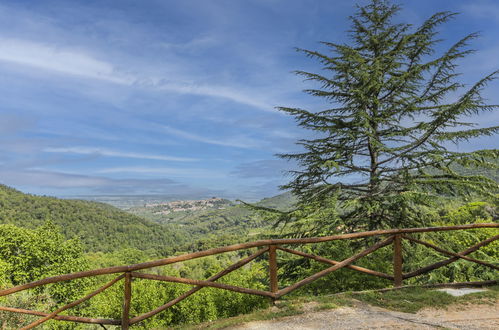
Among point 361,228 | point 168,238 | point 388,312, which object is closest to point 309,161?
point 361,228

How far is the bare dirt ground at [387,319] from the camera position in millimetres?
4367

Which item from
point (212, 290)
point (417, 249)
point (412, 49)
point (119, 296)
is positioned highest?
point (412, 49)

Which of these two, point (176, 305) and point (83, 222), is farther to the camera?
point (83, 222)

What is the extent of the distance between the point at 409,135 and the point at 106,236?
138m

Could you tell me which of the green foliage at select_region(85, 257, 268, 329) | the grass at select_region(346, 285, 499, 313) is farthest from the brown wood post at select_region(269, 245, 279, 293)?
the green foliage at select_region(85, 257, 268, 329)

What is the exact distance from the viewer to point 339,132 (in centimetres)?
940

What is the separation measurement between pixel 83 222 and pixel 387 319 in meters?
148

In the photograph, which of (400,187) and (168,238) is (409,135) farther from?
(168,238)

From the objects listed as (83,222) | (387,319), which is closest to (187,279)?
(387,319)

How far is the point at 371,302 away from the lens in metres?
5.36

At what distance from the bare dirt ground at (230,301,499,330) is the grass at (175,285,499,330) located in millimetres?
119

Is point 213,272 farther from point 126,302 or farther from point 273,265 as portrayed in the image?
point 126,302

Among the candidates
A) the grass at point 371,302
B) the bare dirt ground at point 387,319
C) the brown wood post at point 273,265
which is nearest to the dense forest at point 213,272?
the brown wood post at point 273,265

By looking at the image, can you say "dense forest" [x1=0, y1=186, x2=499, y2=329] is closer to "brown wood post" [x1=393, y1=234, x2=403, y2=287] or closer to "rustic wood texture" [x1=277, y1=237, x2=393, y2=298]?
"rustic wood texture" [x1=277, y1=237, x2=393, y2=298]
